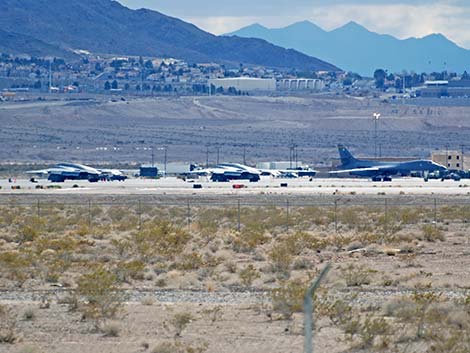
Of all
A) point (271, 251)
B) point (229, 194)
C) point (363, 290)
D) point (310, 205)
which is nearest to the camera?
point (363, 290)

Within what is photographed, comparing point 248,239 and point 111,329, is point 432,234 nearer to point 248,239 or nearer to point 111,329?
point 248,239

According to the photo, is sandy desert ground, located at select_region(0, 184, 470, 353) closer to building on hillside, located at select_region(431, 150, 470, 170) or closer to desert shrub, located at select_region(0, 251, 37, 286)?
desert shrub, located at select_region(0, 251, 37, 286)

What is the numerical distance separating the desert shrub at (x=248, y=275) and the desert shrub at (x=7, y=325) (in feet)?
24.2

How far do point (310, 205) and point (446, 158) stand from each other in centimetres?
9104

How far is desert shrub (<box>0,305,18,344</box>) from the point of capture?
2814cm

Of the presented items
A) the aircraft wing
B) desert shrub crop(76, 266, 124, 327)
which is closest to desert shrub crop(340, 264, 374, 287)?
desert shrub crop(76, 266, 124, 327)

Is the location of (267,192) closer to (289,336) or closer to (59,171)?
(59,171)

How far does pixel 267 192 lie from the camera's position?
102 meters

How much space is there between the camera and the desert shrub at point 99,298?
99.7 feet

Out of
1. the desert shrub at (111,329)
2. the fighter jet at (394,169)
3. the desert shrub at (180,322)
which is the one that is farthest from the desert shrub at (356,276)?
the fighter jet at (394,169)

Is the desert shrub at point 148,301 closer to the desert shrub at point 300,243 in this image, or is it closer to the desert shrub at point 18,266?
the desert shrub at point 18,266

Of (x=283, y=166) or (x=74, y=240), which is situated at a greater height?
→ (x=74, y=240)

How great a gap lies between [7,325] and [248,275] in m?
9.72

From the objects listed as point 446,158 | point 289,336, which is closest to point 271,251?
point 289,336
